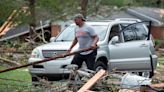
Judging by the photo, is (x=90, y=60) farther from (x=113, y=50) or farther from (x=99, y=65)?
(x=113, y=50)

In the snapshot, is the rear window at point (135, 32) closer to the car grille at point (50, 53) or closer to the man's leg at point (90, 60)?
the car grille at point (50, 53)

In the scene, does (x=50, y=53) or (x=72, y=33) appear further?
(x=72, y=33)

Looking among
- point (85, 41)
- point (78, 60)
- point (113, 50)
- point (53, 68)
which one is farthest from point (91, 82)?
point (113, 50)

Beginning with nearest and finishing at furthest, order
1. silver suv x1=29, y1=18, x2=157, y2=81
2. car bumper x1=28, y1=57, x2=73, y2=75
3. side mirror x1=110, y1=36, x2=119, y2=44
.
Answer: car bumper x1=28, y1=57, x2=73, y2=75
silver suv x1=29, y1=18, x2=157, y2=81
side mirror x1=110, y1=36, x2=119, y2=44

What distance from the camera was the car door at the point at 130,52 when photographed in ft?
47.6

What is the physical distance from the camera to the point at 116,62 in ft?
47.4

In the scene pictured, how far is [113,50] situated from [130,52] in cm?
62

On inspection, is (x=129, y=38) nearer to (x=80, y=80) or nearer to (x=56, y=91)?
(x=80, y=80)

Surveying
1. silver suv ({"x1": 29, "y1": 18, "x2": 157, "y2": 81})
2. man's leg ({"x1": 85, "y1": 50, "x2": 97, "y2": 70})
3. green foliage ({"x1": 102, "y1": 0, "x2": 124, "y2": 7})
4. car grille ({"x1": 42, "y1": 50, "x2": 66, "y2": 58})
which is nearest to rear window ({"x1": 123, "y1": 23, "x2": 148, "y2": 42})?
silver suv ({"x1": 29, "y1": 18, "x2": 157, "y2": 81})

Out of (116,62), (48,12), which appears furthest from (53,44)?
(48,12)

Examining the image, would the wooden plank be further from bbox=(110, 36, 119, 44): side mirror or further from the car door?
the car door

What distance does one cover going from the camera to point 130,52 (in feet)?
48.8

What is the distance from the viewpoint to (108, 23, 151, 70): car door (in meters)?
14.5

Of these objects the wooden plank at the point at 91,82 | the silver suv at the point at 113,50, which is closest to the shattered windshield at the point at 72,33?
the silver suv at the point at 113,50
